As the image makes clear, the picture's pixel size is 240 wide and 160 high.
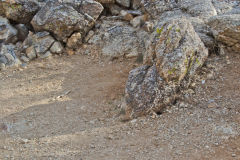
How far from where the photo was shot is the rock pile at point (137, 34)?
6289 millimetres

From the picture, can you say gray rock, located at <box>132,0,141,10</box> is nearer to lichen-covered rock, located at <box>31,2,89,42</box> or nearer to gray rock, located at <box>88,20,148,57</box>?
gray rock, located at <box>88,20,148,57</box>

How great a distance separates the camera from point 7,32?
10.3m

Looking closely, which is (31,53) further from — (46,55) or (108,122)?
(108,122)

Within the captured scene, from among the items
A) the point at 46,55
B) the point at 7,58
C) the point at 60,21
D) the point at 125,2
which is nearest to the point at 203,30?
the point at 125,2

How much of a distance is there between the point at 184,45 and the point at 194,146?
7.96ft

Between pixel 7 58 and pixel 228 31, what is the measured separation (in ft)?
24.4

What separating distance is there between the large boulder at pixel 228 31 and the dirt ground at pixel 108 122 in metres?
0.36

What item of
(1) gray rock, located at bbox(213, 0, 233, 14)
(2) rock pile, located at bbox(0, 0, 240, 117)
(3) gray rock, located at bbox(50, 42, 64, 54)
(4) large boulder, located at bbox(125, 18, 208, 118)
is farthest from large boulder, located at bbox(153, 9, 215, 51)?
(3) gray rock, located at bbox(50, 42, 64, 54)

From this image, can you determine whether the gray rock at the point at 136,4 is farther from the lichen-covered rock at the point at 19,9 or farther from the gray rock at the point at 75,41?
the lichen-covered rock at the point at 19,9

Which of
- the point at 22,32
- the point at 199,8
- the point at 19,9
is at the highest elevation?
the point at 199,8

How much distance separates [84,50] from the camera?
32.7 feet

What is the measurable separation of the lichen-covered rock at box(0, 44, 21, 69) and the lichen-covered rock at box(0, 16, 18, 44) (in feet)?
1.42

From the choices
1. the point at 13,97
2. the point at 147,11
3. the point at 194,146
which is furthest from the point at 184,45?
the point at 13,97

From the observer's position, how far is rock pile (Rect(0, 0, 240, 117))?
6289 mm
